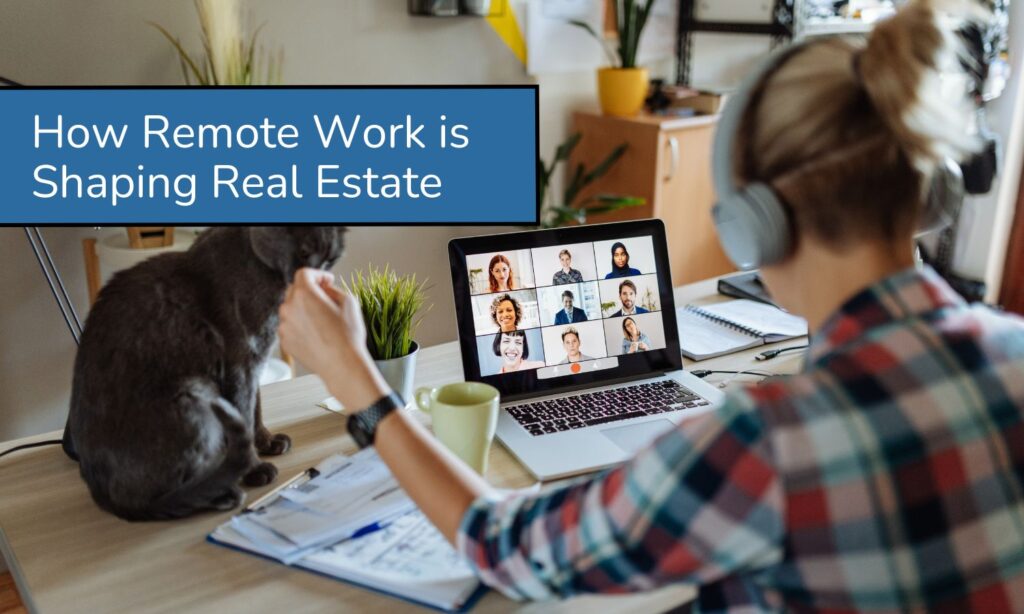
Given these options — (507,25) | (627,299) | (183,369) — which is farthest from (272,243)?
(507,25)

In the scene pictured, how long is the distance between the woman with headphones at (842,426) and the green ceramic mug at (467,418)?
1.10ft

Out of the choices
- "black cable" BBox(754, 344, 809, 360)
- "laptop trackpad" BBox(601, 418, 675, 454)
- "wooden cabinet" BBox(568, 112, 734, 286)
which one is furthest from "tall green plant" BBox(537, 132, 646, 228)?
"laptop trackpad" BBox(601, 418, 675, 454)

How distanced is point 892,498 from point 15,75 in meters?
2.60

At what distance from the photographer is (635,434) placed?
1.33 m

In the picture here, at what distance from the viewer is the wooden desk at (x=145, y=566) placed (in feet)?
3.18

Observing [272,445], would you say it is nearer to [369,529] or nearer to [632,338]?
[369,529]

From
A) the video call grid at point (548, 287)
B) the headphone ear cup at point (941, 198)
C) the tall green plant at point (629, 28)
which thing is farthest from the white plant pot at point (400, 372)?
the tall green plant at point (629, 28)

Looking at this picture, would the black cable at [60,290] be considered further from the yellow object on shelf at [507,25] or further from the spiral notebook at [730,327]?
the yellow object on shelf at [507,25]

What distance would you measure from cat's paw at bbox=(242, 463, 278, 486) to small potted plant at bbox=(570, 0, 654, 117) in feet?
8.37

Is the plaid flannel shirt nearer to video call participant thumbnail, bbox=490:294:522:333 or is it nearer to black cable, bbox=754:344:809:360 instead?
video call participant thumbnail, bbox=490:294:522:333

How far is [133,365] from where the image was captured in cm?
110

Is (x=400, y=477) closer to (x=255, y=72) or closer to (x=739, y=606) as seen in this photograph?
(x=739, y=606)

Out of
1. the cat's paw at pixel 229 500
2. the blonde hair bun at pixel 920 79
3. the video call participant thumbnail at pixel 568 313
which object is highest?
the blonde hair bun at pixel 920 79

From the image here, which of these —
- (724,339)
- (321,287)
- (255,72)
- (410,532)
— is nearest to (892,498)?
(410,532)
